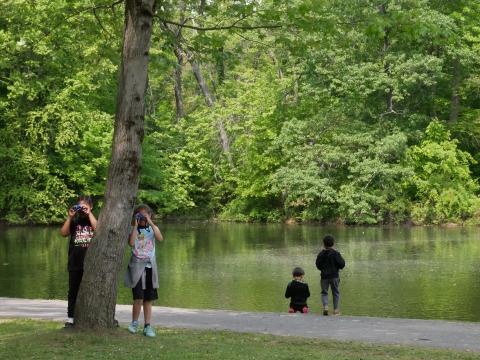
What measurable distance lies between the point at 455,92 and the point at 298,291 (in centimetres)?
3385

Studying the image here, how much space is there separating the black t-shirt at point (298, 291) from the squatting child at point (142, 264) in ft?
11.7

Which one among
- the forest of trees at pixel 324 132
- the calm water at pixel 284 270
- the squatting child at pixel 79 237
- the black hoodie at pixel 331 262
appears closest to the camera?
the squatting child at pixel 79 237

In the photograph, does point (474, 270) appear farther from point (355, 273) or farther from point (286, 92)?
point (286, 92)

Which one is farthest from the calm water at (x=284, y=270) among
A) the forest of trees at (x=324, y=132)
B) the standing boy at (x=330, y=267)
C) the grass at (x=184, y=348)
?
the forest of trees at (x=324, y=132)

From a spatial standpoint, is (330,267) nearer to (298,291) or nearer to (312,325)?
(298,291)

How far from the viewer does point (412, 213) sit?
40.3 metres

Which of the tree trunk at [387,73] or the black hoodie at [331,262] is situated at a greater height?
the tree trunk at [387,73]

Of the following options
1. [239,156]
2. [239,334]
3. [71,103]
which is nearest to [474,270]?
[239,334]

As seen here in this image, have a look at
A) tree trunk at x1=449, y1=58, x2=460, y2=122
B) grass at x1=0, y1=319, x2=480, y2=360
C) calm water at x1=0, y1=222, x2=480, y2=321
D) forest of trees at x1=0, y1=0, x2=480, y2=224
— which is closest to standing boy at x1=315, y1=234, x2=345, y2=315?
calm water at x1=0, y1=222, x2=480, y2=321

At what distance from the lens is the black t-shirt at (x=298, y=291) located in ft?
40.1

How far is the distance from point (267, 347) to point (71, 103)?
34.8 metres

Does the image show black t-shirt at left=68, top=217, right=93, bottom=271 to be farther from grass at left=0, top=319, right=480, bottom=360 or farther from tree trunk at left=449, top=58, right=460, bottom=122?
tree trunk at left=449, top=58, right=460, bottom=122

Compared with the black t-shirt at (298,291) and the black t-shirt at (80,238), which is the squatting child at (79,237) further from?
the black t-shirt at (298,291)

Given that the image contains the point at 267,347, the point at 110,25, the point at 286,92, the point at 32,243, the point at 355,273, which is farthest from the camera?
the point at 286,92
